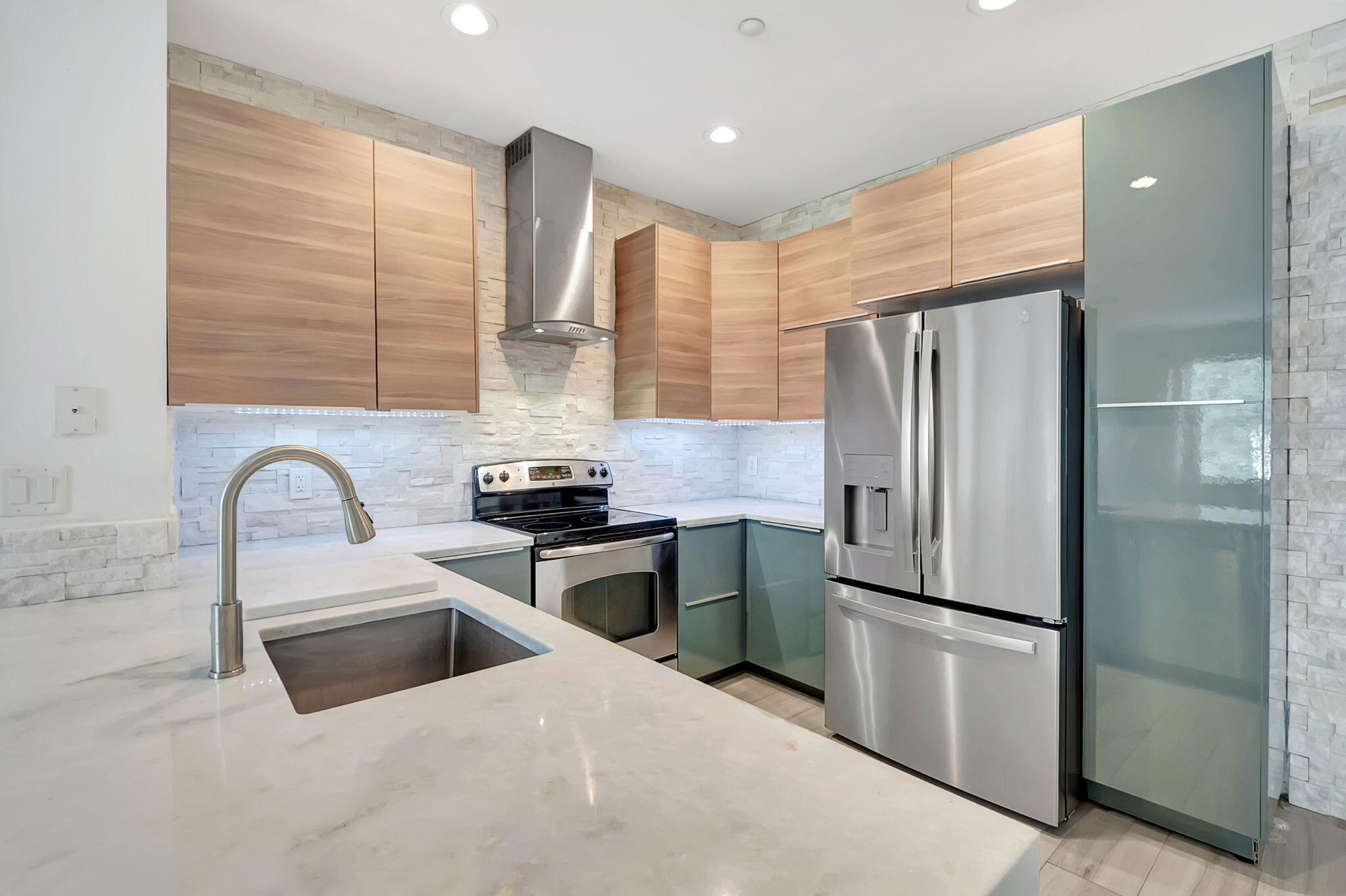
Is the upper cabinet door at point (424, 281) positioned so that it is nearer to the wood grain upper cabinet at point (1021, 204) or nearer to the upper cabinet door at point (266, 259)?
the upper cabinet door at point (266, 259)

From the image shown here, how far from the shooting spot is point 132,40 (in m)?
1.49

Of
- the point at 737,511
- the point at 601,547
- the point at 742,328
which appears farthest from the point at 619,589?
the point at 742,328

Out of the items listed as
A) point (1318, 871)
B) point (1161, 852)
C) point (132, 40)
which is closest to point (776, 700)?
A: point (1161, 852)

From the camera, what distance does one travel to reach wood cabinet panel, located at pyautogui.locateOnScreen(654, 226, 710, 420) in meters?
3.09

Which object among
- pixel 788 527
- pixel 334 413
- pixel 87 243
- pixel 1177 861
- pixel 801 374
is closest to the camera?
pixel 87 243

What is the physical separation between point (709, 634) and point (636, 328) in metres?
1.61

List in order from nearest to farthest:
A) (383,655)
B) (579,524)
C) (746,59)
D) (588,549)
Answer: (383,655) → (746,59) → (588,549) → (579,524)

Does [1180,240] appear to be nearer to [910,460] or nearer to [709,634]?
[910,460]

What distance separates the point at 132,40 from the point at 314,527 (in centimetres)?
161

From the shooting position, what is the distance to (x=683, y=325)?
3170mm

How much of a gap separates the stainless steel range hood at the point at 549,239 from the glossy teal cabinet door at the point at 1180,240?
1.92m

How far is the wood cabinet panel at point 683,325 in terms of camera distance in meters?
3.09

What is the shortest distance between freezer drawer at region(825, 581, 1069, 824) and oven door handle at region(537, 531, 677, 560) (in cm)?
77

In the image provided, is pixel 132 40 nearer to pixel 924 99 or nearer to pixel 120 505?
pixel 120 505
